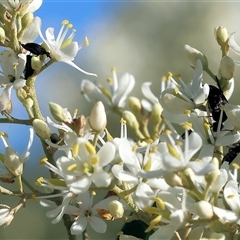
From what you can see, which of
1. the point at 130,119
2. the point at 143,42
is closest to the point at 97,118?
the point at 130,119

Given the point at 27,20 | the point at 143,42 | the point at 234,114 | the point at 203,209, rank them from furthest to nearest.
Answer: the point at 143,42 < the point at 27,20 < the point at 234,114 < the point at 203,209

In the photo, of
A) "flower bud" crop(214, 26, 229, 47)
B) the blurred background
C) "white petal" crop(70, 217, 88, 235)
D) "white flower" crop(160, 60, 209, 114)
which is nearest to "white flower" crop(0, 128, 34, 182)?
"white petal" crop(70, 217, 88, 235)

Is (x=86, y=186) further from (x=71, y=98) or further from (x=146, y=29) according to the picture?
(x=146, y=29)

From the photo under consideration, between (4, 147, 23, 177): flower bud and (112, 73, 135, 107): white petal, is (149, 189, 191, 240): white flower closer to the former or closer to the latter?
(112, 73, 135, 107): white petal

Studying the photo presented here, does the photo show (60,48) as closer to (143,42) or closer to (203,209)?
(203,209)

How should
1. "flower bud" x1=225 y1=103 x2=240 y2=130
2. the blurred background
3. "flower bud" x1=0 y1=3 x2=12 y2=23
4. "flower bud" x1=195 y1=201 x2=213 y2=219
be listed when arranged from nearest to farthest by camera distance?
1. "flower bud" x1=195 y1=201 x2=213 y2=219
2. "flower bud" x1=225 y1=103 x2=240 y2=130
3. "flower bud" x1=0 y1=3 x2=12 y2=23
4. the blurred background
